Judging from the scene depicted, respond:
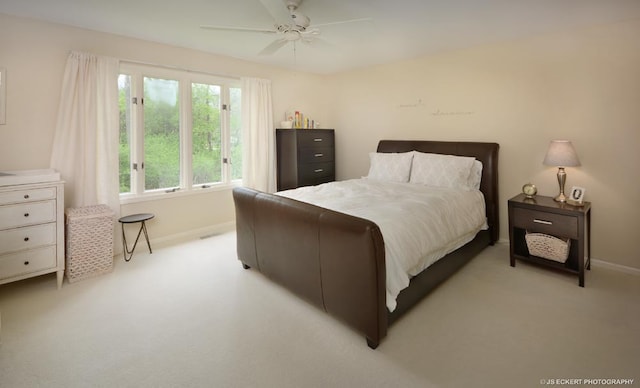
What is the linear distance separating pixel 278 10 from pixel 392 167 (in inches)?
96.2

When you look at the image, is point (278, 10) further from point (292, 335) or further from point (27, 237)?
point (27, 237)

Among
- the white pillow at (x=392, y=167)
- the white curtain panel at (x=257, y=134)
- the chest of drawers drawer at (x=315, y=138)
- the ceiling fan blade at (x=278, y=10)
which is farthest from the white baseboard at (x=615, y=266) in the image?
the white curtain panel at (x=257, y=134)

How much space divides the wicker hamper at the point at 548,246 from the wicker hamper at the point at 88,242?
164 inches

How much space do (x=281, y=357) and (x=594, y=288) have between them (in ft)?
9.15

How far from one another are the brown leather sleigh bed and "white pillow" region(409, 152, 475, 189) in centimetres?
70

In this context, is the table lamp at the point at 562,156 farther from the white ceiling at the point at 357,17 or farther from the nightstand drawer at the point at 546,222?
the white ceiling at the point at 357,17

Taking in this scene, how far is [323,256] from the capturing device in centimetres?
216

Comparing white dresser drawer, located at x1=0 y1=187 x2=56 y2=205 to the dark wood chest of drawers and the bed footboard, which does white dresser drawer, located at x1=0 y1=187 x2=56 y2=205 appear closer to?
the bed footboard

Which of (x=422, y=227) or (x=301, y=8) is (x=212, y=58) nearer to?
(x=301, y=8)

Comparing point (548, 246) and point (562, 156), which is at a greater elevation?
point (562, 156)

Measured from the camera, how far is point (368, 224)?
1.86 m

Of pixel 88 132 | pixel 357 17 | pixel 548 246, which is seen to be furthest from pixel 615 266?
pixel 88 132

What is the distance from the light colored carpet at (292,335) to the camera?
174 cm

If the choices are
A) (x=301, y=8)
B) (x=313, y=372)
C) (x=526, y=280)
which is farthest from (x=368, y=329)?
(x=301, y=8)
